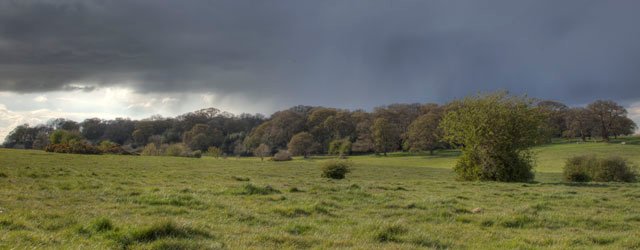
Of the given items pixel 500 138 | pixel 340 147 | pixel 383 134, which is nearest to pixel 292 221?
pixel 500 138

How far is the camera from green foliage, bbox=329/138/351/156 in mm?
122688

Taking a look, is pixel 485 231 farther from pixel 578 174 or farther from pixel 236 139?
pixel 236 139

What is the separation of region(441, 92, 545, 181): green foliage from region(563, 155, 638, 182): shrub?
973 centimetres

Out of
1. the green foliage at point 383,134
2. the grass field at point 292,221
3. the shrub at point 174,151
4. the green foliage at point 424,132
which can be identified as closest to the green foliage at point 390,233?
the grass field at point 292,221

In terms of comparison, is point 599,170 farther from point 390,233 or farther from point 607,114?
point 607,114

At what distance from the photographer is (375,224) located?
10.1 metres

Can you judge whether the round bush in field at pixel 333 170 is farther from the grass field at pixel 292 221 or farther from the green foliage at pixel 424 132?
the green foliage at pixel 424 132

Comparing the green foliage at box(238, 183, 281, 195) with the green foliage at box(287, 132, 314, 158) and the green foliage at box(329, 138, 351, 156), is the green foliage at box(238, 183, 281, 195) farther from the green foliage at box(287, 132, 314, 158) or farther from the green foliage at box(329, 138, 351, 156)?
the green foliage at box(329, 138, 351, 156)

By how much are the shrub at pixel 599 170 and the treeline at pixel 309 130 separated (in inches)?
1743

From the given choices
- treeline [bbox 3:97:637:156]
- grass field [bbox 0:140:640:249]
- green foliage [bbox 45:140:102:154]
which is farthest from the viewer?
treeline [bbox 3:97:637:156]

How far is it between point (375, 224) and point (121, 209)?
7412 mm

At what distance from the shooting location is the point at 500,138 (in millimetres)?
34906

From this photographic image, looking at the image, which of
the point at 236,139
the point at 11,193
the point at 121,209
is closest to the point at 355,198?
the point at 121,209

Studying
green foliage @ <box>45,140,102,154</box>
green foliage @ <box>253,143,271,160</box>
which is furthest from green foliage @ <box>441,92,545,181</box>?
green foliage @ <box>253,143,271,160</box>
